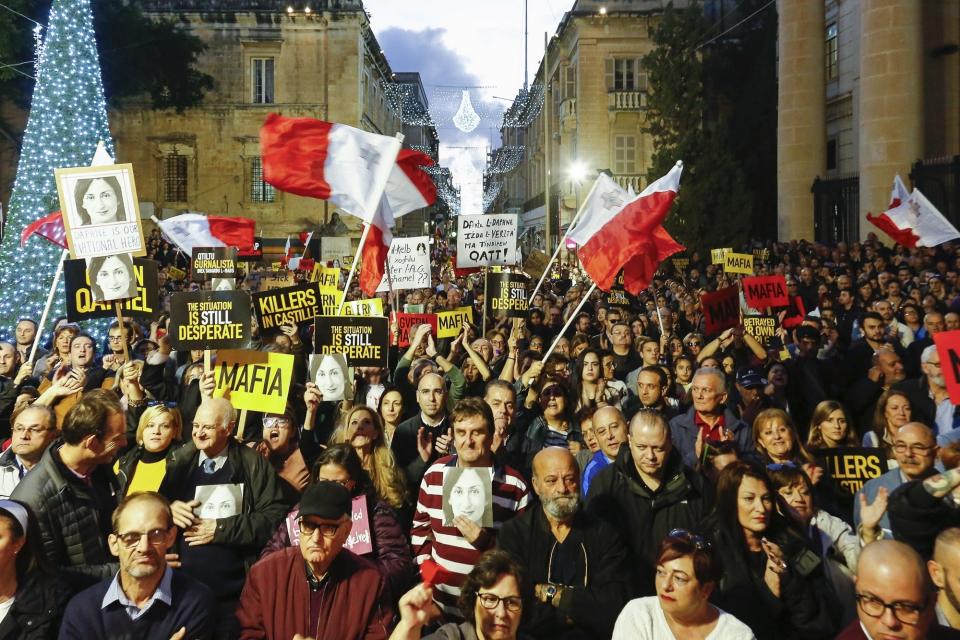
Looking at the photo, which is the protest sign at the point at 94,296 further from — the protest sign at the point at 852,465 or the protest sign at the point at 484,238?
the protest sign at the point at 852,465

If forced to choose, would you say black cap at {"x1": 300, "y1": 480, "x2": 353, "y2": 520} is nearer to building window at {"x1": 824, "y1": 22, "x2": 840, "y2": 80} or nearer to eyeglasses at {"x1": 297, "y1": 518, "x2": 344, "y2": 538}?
eyeglasses at {"x1": 297, "y1": 518, "x2": 344, "y2": 538}

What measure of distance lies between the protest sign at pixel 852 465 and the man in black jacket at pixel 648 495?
4.01 feet

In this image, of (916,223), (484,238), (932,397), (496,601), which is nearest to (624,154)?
(916,223)

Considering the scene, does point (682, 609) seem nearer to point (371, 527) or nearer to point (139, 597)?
point (371, 527)

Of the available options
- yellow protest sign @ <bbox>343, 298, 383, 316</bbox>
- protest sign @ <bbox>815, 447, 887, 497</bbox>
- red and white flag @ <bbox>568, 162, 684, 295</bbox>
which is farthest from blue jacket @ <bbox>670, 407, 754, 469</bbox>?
yellow protest sign @ <bbox>343, 298, 383, 316</bbox>

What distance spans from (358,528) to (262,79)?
147ft

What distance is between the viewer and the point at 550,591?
424cm

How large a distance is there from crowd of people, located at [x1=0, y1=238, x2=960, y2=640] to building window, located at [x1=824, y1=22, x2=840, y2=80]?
25.2m

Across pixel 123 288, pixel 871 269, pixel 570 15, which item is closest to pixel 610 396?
pixel 123 288

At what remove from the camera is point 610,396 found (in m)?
7.87

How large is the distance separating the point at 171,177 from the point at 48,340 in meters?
33.7

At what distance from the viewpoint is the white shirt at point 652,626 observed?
144 inches

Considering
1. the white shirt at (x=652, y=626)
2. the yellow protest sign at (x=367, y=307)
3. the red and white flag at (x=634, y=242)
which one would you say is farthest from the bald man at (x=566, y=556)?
the yellow protest sign at (x=367, y=307)

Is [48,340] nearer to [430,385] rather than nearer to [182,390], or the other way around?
[182,390]
